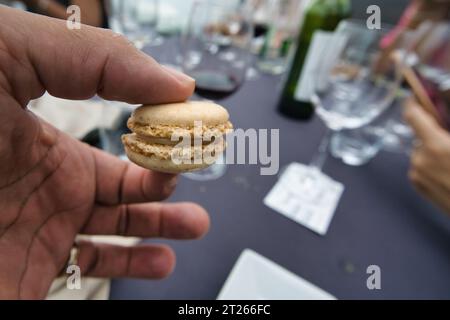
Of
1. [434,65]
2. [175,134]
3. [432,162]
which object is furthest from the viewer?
[434,65]

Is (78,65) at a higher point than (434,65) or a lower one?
higher

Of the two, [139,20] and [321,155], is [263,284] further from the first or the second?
[139,20]

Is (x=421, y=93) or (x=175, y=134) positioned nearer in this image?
(x=175, y=134)

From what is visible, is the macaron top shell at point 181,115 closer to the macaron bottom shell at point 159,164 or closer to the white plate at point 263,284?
the macaron bottom shell at point 159,164

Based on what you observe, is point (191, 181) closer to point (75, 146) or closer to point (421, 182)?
point (75, 146)

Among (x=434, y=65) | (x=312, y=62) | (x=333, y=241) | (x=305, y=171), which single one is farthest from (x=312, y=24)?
(x=434, y=65)

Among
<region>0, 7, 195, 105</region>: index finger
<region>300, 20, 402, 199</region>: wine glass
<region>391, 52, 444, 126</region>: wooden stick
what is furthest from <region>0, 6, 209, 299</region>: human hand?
<region>391, 52, 444, 126</region>: wooden stick
